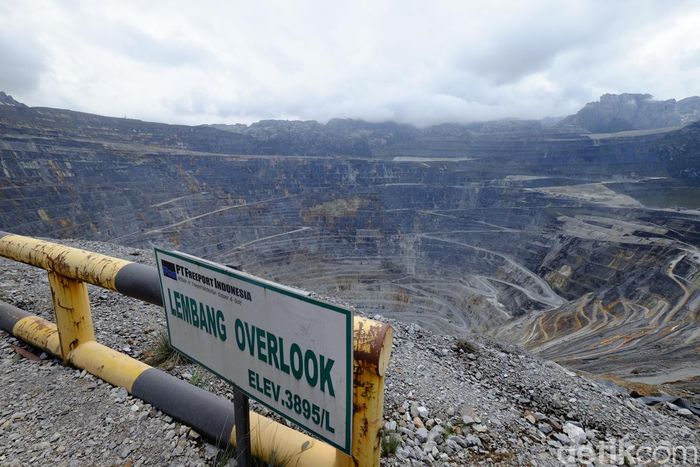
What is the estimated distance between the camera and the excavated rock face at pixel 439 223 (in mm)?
23531

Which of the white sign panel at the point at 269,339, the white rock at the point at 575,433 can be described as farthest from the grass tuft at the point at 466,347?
the white sign panel at the point at 269,339

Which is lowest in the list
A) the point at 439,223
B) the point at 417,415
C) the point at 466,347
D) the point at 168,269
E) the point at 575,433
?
the point at 439,223

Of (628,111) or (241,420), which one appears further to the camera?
(628,111)

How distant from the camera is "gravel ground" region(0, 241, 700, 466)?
212cm

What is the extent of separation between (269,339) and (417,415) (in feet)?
6.89

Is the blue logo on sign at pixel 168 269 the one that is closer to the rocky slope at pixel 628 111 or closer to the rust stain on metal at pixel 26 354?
the rust stain on metal at pixel 26 354

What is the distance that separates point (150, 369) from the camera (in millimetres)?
2539

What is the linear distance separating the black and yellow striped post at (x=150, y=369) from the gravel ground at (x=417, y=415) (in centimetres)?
11

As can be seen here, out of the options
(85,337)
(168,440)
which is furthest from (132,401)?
(85,337)

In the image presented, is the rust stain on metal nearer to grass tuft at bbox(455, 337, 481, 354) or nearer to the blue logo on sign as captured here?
the blue logo on sign

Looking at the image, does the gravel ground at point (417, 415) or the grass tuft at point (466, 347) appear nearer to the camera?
the gravel ground at point (417, 415)

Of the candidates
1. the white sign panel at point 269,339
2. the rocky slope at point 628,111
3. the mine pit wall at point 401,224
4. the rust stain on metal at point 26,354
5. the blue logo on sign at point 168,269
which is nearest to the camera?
the white sign panel at point 269,339

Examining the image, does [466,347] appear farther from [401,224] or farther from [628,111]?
[628,111]

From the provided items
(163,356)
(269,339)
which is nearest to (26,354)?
(163,356)
